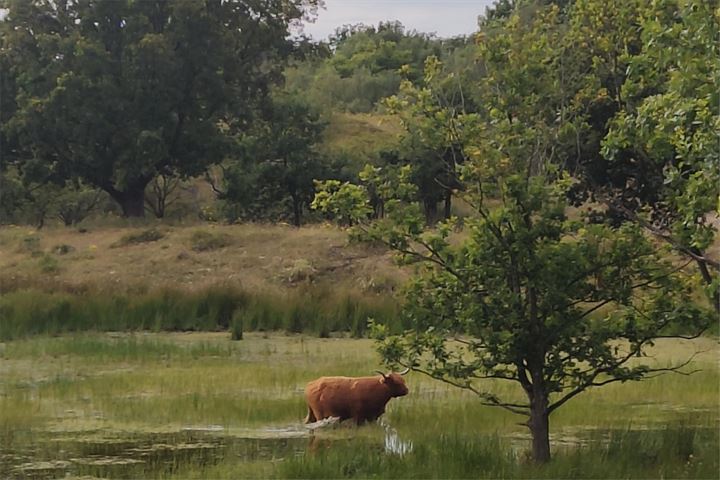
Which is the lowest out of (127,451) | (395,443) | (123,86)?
(127,451)

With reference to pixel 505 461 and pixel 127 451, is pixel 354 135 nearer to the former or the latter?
pixel 127 451

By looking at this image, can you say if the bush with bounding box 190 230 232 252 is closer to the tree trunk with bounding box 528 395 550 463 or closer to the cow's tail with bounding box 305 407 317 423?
the cow's tail with bounding box 305 407 317 423

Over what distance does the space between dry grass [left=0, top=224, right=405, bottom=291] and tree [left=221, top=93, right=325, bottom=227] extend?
531 centimetres

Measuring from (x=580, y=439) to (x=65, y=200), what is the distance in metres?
34.5

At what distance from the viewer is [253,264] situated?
24.2 metres

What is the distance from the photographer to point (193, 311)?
61.0 ft

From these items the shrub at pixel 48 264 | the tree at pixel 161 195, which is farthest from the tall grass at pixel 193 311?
the tree at pixel 161 195

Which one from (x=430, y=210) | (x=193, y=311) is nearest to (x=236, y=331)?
A: (x=193, y=311)

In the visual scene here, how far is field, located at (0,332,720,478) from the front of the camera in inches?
320

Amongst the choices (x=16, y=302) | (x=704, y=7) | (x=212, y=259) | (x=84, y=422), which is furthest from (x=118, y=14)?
(x=704, y=7)

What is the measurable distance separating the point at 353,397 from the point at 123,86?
22.1 meters

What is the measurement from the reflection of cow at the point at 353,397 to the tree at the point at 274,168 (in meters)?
22.7

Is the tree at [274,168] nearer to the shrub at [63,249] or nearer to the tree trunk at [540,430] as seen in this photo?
the shrub at [63,249]

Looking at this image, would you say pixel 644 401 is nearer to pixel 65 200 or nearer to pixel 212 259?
pixel 212 259
